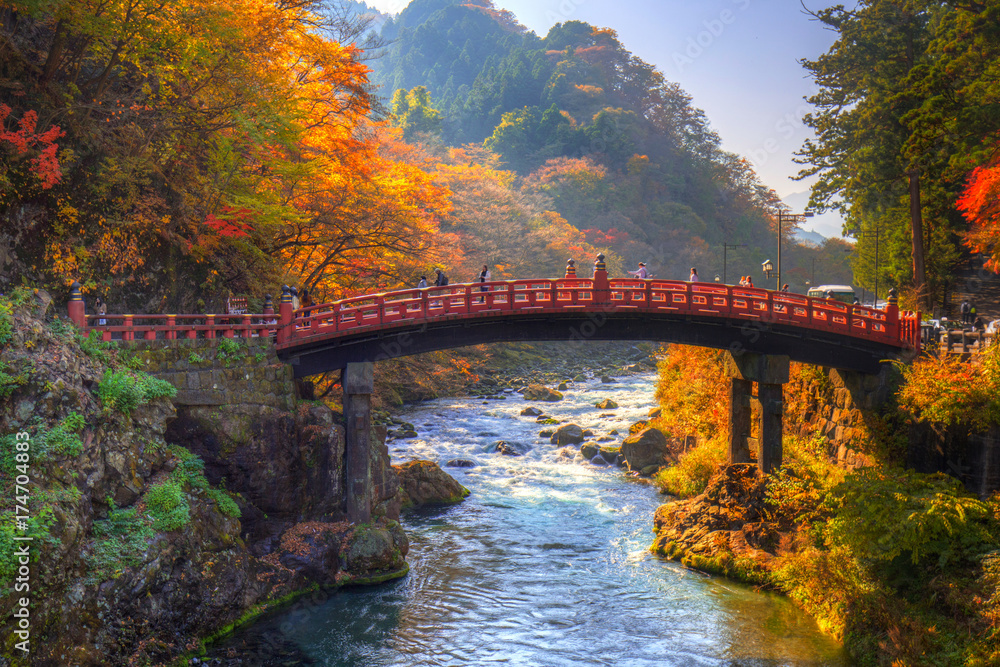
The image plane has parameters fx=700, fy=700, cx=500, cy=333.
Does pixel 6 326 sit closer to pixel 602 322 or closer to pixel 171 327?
pixel 171 327

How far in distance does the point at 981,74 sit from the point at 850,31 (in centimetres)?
963

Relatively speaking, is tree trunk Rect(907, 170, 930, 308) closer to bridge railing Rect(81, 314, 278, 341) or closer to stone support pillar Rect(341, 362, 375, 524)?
stone support pillar Rect(341, 362, 375, 524)

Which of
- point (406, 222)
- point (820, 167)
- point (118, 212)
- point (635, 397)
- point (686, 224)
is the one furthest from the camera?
point (686, 224)

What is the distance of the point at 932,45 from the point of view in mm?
29453

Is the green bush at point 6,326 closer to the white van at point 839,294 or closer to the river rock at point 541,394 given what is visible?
the river rock at point 541,394

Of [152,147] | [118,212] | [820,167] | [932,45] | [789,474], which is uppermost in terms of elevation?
[932,45]

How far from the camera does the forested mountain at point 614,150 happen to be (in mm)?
74250

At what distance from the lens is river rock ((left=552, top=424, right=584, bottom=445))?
105ft

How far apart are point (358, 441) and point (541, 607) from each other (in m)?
6.68

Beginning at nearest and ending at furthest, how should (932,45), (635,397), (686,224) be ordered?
(932,45), (635,397), (686,224)

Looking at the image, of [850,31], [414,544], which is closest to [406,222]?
[414,544]

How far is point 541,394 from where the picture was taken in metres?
41.6

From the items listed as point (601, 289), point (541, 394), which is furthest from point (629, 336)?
point (541, 394)

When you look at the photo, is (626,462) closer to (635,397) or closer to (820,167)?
(635,397)
